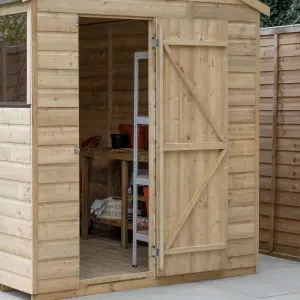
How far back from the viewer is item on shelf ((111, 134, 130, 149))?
9585 millimetres

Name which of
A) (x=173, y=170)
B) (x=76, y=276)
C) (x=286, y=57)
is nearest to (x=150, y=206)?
(x=173, y=170)

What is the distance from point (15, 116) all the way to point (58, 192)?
70 cm

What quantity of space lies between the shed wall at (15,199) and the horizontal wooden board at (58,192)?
110 millimetres

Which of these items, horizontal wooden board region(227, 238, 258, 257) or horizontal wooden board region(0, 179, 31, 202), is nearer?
horizontal wooden board region(0, 179, 31, 202)

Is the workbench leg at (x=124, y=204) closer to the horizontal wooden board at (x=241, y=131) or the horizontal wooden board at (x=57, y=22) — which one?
the horizontal wooden board at (x=241, y=131)

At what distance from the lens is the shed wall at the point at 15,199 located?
723 cm

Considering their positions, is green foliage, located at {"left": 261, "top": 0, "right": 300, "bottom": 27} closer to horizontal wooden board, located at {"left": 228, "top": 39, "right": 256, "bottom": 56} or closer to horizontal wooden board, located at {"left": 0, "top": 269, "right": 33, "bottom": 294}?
horizontal wooden board, located at {"left": 228, "top": 39, "right": 256, "bottom": 56}

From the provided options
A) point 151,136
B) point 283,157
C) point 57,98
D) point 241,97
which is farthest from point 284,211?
point 57,98

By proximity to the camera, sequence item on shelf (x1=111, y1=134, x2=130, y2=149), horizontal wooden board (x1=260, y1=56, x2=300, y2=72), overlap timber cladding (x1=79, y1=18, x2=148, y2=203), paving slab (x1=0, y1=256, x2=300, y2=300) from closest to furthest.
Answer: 1. paving slab (x1=0, y1=256, x2=300, y2=300)
2. horizontal wooden board (x1=260, y1=56, x2=300, y2=72)
3. item on shelf (x1=111, y1=134, x2=130, y2=149)
4. overlap timber cladding (x1=79, y1=18, x2=148, y2=203)

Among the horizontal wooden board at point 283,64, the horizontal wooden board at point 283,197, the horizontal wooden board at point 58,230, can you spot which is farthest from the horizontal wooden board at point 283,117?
the horizontal wooden board at point 58,230

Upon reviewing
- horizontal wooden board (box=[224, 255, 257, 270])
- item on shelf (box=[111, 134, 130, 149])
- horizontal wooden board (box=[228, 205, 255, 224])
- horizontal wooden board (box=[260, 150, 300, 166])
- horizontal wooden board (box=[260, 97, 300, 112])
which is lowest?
horizontal wooden board (box=[224, 255, 257, 270])

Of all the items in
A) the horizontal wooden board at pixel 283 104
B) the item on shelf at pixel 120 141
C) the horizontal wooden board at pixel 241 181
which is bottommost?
the horizontal wooden board at pixel 241 181

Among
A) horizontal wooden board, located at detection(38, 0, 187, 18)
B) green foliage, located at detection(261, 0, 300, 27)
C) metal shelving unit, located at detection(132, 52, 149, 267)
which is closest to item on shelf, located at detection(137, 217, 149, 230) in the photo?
metal shelving unit, located at detection(132, 52, 149, 267)

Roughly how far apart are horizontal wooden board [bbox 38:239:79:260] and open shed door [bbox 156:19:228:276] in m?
0.81
